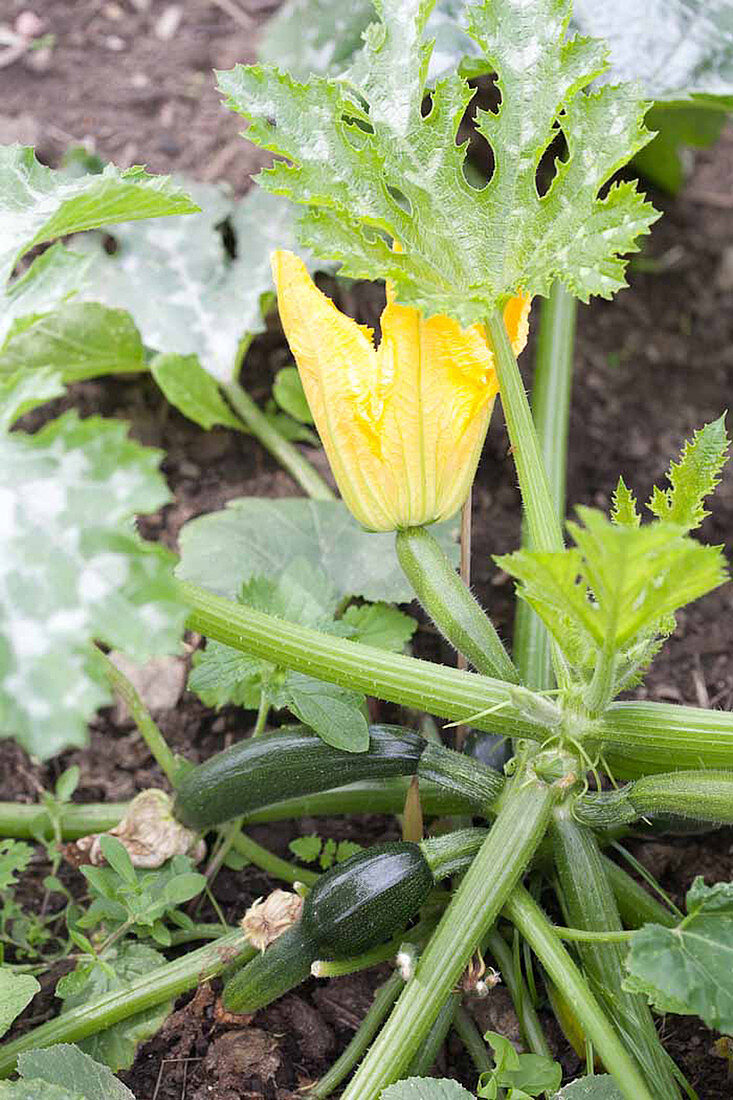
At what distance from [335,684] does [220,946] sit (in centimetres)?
48

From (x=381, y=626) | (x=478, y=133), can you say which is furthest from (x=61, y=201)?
(x=478, y=133)

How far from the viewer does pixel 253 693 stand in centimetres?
196

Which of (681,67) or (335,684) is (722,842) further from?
(681,67)

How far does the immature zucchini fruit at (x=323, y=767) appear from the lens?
6.07 ft


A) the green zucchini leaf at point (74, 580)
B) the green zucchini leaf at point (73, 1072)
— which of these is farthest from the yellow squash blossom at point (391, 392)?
the green zucchini leaf at point (73, 1072)

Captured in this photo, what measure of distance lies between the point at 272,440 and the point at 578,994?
1450 mm

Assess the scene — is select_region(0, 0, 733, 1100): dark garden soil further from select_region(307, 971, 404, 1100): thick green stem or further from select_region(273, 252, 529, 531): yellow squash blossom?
select_region(273, 252, 529, 531): yellow squash blossom

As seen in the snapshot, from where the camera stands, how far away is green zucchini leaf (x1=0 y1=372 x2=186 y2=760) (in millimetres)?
1211

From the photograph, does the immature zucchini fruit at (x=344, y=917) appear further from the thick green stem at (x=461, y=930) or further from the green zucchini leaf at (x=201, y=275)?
the green zucchini leaf at (x=201, y=275)

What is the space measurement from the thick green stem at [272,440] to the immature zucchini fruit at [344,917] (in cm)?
99

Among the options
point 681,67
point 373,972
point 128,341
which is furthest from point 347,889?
point 681,67

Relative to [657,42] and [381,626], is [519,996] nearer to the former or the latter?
[381,626]

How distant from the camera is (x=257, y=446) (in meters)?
2.81

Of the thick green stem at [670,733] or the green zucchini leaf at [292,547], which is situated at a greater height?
the thick green stem at [670,733]
